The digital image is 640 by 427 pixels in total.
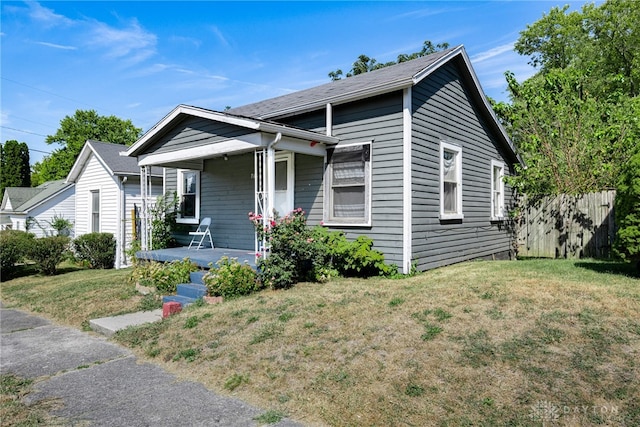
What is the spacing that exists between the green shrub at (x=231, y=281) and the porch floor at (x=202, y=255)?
0.51m

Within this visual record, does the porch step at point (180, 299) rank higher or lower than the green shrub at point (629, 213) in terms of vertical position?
lower

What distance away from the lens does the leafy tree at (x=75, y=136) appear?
3994 cm

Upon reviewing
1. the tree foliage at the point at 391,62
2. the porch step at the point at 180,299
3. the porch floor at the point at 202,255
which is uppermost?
the tree foliage at the point at 391,62

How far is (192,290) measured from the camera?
755cm

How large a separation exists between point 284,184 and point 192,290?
3290 mm

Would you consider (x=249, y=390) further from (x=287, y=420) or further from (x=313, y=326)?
(x=313, y=326)

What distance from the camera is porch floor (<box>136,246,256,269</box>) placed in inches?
337

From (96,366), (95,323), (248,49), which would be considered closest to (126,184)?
(248,49)

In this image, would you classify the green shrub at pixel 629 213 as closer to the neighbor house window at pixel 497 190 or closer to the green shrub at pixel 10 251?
the neighbor house window at pixel 497 190

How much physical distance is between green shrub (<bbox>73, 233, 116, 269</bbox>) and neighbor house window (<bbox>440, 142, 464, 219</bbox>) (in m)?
11.4

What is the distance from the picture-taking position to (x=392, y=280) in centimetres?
750

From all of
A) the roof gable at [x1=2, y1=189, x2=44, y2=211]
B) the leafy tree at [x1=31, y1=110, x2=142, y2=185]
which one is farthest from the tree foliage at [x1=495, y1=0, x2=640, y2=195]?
the leafy tree at [x1=31, y1=110, x2=142, y2=185]

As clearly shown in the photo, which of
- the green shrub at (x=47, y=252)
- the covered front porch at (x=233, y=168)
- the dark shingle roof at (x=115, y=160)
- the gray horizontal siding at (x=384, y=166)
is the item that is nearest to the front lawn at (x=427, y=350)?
the gray horizontal siding at (x=384, y=166)

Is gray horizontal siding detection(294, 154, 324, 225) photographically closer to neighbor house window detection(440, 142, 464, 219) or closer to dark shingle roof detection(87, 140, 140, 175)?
neighbor house window detection(440, 142, 464, 219)
